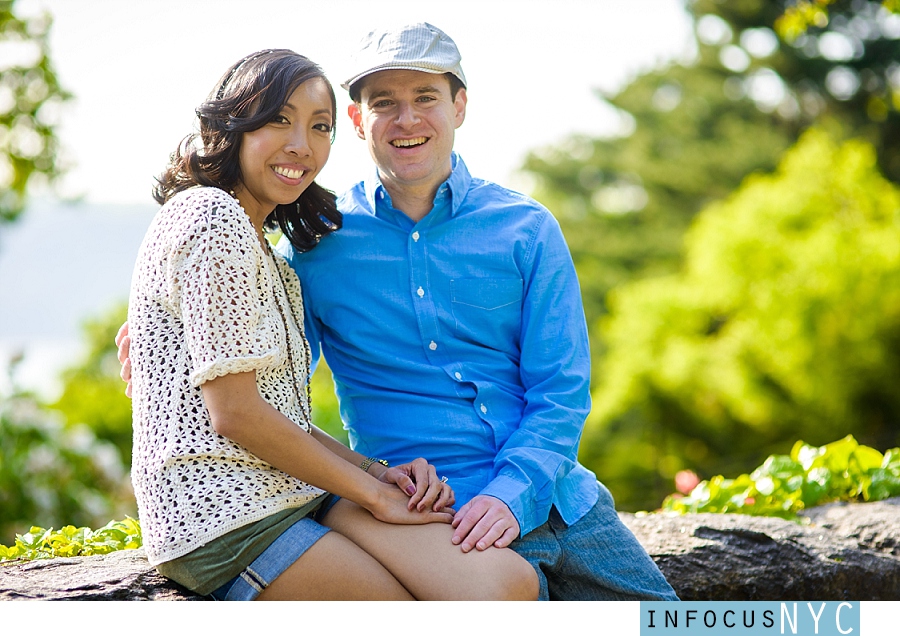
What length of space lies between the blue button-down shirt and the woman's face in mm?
288

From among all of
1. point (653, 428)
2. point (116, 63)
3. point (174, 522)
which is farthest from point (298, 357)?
point (653, 428)

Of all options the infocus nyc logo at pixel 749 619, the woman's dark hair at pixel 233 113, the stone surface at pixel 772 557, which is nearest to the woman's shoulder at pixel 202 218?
the woman's dark hair at pixel 233 113

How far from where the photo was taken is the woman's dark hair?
1935 mm

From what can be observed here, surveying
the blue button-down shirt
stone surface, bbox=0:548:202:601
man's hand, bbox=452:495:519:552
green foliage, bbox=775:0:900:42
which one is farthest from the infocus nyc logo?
green foliage, bbox=775:0:900:42

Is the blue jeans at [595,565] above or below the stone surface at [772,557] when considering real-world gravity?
above

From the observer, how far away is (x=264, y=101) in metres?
1.93

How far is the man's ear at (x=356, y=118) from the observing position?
2.38 meters

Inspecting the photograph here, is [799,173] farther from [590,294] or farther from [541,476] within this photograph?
[541,476]

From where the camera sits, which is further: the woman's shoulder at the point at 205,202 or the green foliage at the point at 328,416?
the green foliage at the point at 328,416

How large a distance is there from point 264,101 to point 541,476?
1.01 m

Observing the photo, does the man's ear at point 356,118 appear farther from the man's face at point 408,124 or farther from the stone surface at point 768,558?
the stone surface at point 768,558

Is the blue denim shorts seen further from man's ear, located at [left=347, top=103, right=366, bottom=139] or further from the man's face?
man's ear, located at [left=347, top=103, right=366, bottom=139]

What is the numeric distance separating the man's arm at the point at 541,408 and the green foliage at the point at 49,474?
3.72 metres

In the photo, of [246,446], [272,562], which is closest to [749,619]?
[272,562]
